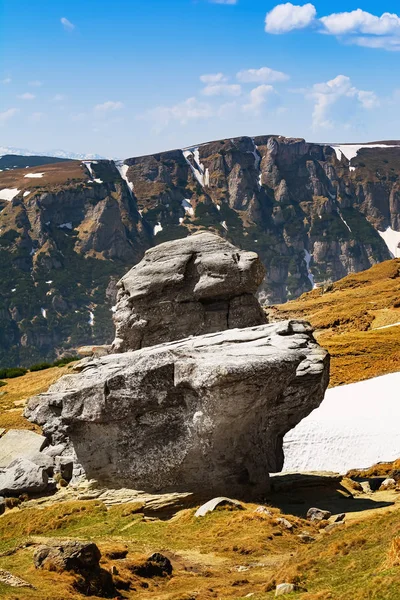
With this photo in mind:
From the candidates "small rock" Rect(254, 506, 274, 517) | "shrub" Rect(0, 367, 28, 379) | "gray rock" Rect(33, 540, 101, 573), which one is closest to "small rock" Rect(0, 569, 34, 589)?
"gray rock" Rect(33, 540, 101, 573)

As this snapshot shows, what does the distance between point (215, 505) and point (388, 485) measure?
26.2 feet

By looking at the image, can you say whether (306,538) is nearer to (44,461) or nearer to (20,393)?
(44,461)

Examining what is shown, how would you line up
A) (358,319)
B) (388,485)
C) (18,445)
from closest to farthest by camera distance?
1. (388,485)
2. (18,445)
3. (358,319)

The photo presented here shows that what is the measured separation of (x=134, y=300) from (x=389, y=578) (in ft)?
78.1

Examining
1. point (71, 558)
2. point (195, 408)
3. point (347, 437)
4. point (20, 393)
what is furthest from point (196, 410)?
point (20, 393)

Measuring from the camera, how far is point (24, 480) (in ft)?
96.2

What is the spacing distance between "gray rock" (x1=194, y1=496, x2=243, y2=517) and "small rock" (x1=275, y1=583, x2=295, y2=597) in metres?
8.77

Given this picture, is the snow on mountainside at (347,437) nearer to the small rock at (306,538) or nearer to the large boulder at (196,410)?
the large boulder at (196,410)

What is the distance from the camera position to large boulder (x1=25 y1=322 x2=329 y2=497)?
25.2 meters

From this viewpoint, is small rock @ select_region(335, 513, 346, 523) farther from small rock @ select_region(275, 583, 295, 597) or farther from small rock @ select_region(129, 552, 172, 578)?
small rock @ select_region(275, 583, 295, 597)

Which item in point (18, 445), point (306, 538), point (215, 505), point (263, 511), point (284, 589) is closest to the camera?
point (284, 589)

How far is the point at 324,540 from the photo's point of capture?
2033cm

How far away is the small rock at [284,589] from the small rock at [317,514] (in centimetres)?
918

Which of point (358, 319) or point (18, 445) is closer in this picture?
point (18, 445)
